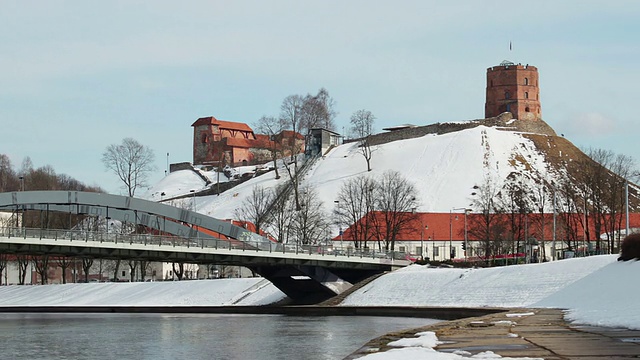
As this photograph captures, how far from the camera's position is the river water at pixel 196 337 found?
108 feet

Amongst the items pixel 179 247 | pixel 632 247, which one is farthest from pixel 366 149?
pixel 632 247

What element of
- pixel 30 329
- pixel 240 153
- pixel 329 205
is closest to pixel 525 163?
pixel 329 205

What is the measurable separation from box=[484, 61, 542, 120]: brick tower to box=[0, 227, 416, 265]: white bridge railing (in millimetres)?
85925

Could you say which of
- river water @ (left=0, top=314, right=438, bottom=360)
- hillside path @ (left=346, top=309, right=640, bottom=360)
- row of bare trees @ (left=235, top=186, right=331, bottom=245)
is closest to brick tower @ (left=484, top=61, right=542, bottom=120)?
row of bare trees @ (left=235, top=186, right=331, bottom=245)

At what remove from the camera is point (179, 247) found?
5784 cm

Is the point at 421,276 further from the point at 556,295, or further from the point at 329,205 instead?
the point at 329,205

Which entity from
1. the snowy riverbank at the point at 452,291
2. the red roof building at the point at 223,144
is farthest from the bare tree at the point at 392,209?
the red roof building at the point at 223,144

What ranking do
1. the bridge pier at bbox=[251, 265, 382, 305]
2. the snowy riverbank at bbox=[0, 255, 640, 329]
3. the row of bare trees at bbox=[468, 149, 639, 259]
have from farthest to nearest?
1. the row of bare trees at bbox=[468, 149, 639, 259]
2. the bridge pier at bbox=[251, 265, 382, 305]
3. the snowy riverbank at bbox=[0, 255, 640, 329]

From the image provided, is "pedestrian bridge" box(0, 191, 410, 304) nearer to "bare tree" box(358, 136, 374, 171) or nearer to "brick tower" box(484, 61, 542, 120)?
"bare tree" box(358, 136, 374, 171)

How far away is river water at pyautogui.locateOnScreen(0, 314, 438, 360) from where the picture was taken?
33.0 meters

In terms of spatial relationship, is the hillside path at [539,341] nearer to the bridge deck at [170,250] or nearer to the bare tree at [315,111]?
the bridge deck at [170,250]

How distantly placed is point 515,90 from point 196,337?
4652 inches

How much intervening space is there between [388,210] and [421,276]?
3564cm

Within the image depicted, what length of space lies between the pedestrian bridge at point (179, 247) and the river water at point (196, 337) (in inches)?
183
